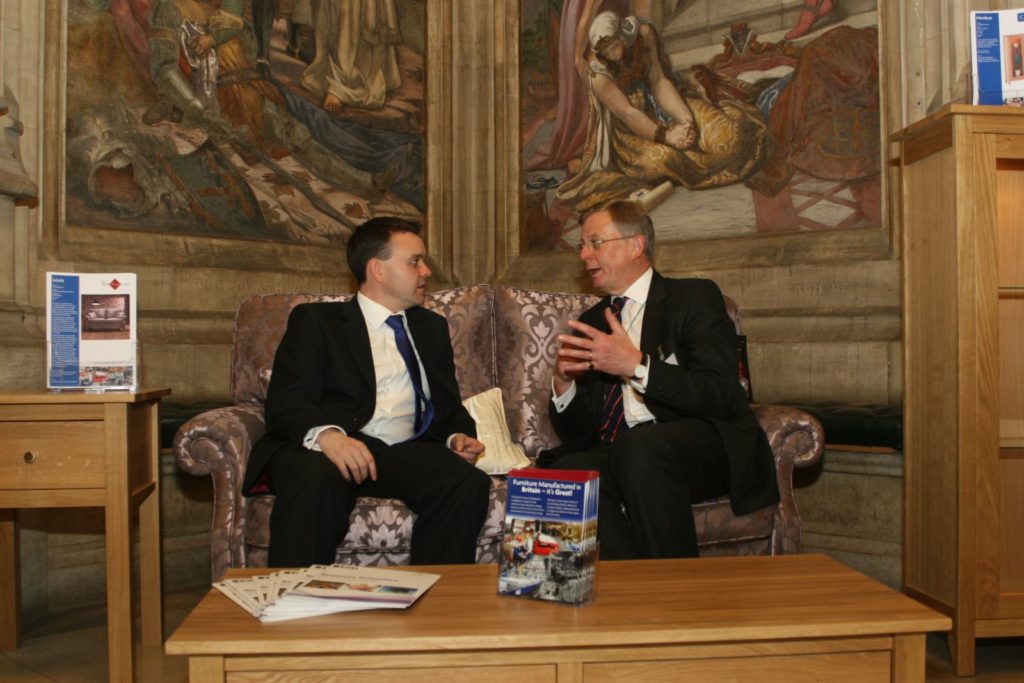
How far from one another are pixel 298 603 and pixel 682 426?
5.43ft

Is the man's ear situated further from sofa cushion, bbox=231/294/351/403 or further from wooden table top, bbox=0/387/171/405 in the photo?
wooden table top, bbox=0/387/171/405

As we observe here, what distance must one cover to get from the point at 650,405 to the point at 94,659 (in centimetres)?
208

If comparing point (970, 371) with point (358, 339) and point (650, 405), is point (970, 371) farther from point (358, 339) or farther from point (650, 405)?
point (358, 339)

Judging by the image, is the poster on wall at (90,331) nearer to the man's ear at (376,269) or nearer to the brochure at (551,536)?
the man's ear at (376,269)

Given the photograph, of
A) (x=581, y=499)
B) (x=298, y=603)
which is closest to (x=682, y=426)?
(x=581, y=499)

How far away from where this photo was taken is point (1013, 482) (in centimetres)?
325

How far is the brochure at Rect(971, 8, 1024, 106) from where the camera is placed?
323 cm

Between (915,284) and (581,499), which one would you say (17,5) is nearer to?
(581,499)

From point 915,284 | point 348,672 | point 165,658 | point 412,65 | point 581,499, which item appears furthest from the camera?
point 412,65

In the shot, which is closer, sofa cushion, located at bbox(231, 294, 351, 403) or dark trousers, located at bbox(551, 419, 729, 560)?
dark trousers, located at bbox(551, 419, 729, 560)

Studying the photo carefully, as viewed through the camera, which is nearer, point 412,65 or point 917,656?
point 917,656

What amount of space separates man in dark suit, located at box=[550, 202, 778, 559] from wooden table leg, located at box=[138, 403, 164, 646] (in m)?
1.43

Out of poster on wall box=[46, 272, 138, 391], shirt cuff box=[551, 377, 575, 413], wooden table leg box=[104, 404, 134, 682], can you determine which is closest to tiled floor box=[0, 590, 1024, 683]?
wooden table leg box=[104, 404, 134, 682]

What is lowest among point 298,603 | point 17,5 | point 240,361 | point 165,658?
point 165,658
